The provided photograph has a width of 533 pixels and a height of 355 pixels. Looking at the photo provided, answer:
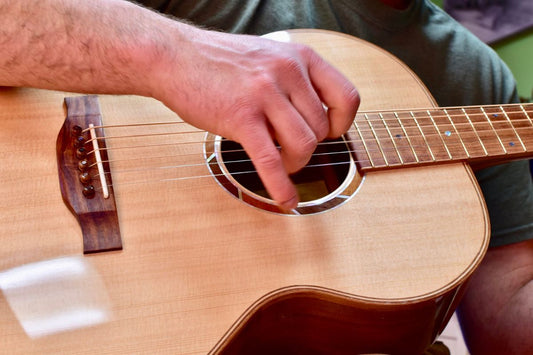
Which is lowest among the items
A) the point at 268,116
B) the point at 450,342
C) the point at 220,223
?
the point at 450,342

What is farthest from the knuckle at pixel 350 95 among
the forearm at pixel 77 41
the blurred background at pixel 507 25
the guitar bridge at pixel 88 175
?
the blurred background at pixel 507 25

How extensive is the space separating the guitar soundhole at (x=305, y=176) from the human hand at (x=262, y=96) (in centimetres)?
8

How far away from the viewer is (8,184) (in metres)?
0.72

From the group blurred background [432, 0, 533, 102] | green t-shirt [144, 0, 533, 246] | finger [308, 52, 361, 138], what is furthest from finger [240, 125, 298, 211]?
blurred background [432, 0, 533, 102]

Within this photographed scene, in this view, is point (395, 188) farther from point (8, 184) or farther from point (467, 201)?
point (8, 184)

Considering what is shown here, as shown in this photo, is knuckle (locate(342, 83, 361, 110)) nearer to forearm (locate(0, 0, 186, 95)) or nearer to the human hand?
the human hand

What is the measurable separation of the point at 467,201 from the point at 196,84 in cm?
47

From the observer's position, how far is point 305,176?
94cm

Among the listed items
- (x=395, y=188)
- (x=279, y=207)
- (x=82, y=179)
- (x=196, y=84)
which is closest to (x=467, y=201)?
(x=395, y=188)

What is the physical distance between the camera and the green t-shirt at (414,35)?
105 cm

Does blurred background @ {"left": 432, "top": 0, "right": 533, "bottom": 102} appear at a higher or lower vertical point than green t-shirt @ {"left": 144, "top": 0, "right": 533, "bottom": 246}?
lower

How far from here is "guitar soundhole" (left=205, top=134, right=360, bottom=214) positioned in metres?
0.77

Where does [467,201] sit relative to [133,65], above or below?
below

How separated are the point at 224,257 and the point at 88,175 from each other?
0.24 metres
